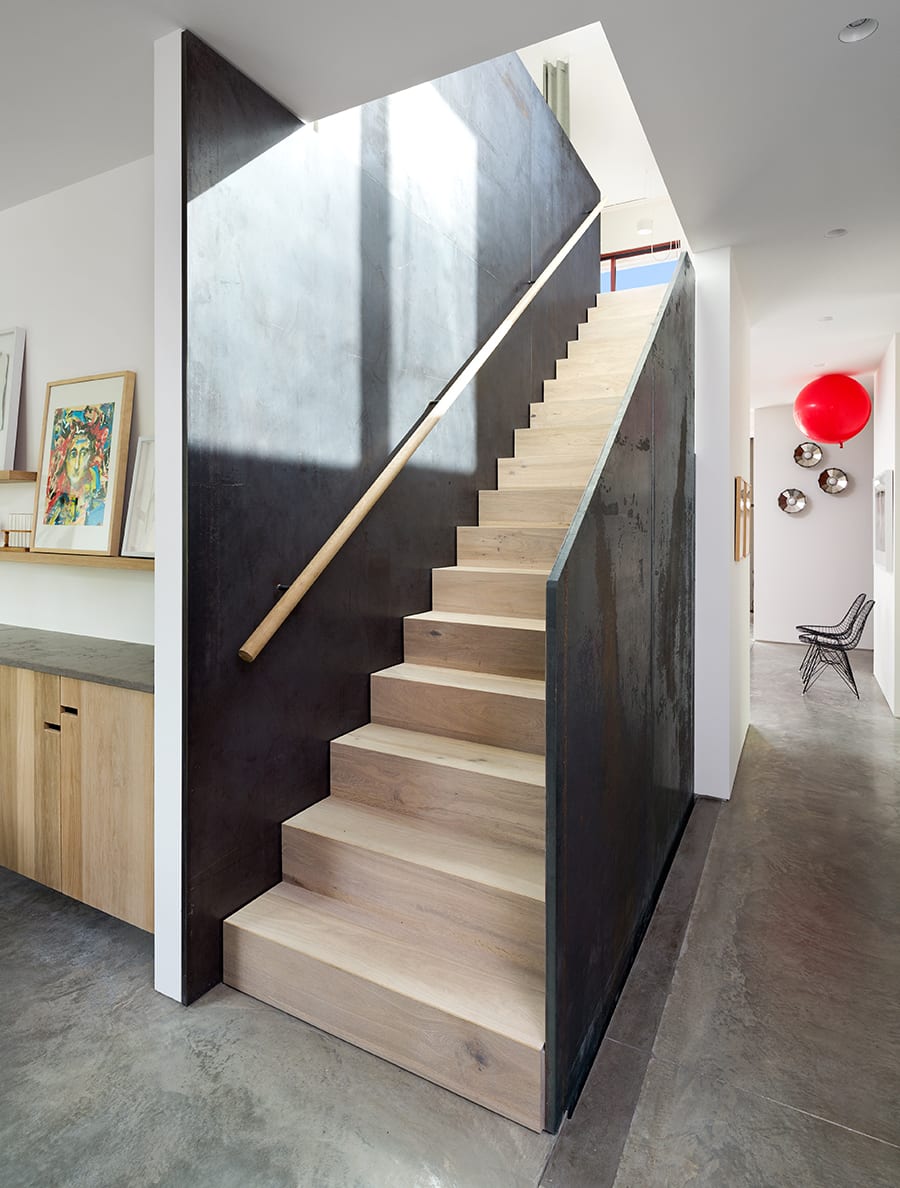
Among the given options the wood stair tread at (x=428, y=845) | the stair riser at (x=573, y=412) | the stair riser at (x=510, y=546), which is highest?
the stair riser at (x=573, y=412)

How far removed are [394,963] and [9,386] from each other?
2.95 meters

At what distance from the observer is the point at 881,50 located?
2.29 m

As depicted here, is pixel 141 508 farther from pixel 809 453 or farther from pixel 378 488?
pixel 809 453

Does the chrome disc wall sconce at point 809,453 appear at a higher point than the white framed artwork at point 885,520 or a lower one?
higher

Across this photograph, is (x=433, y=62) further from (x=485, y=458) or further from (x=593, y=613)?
(x=485, y=458)

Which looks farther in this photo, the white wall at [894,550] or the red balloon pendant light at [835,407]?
the white wall at [894,550]

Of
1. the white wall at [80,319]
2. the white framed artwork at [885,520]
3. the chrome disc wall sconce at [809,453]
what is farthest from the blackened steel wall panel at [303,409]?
the chrome disc wall sconce at [809,453]

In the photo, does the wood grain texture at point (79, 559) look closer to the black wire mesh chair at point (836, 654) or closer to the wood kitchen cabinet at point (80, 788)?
the wood kitchen cabinet at point (80, 788)

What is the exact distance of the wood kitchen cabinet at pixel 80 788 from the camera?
2.39 metres

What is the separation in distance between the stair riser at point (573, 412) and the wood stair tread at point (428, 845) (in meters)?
2.54

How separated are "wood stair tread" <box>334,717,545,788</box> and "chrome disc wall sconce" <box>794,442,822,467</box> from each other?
26.8 ft

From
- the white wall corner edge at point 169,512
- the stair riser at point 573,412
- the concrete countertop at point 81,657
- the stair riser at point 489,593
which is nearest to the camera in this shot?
the white wall corner edge at point 169,512

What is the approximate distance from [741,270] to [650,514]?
240 centimetres

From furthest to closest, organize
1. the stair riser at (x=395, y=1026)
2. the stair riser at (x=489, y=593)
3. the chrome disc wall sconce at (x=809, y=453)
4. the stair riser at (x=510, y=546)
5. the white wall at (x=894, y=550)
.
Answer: the chrome disc wall sconce at (x=809, y=453) → the white wall at (x=894, y=550) → the stair riser at (x=510, y=546) → the stair riser at (x=489, y=593) → the stair riser at (x=395, y=1026)
